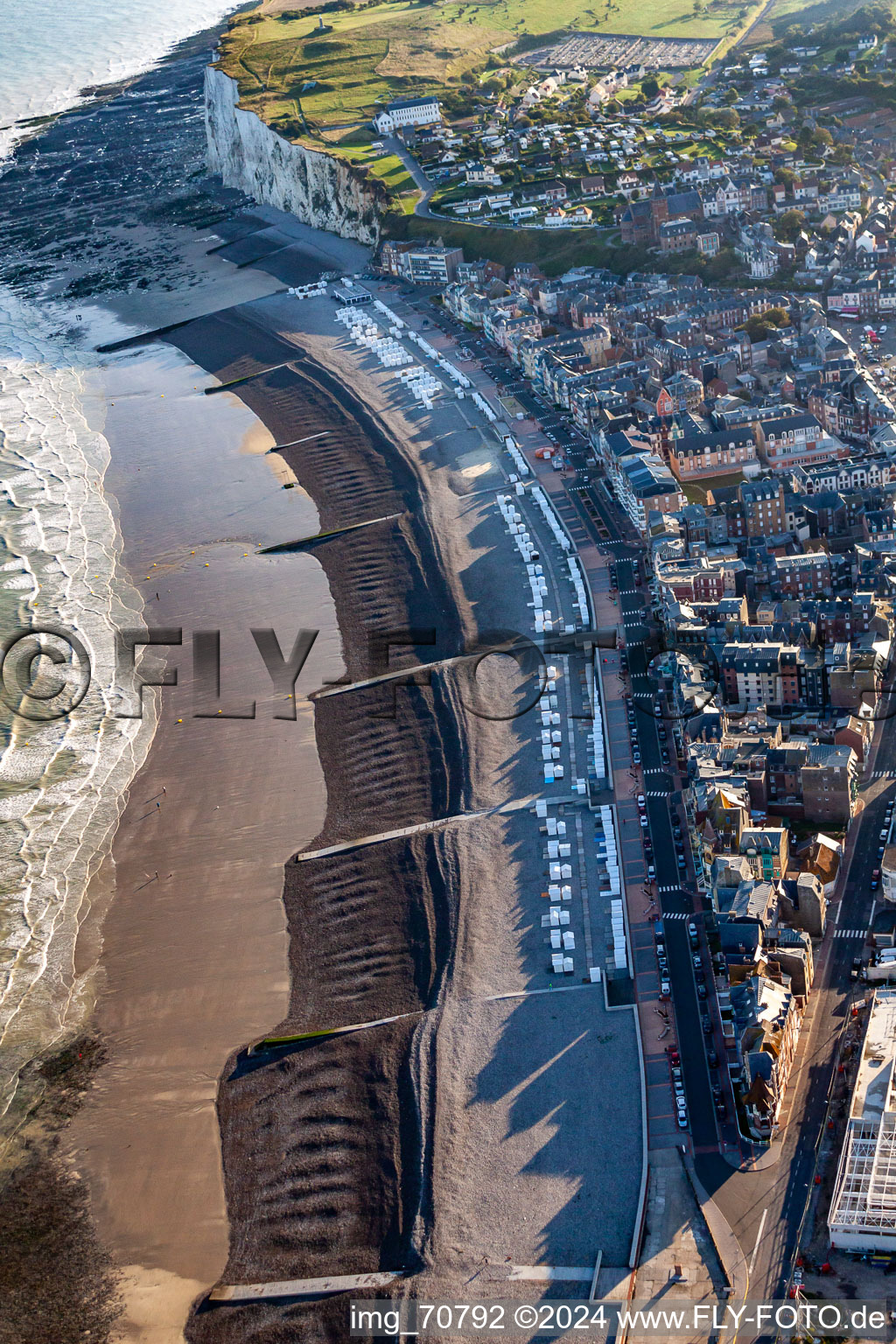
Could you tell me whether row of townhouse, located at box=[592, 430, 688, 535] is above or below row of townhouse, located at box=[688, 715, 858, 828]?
above

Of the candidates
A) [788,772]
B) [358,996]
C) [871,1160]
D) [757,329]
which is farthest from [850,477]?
[871,1160]

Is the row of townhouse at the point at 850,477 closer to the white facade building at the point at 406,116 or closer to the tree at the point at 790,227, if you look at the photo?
the tree at the point at 790,227

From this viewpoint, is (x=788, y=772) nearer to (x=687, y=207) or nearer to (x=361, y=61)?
(x=687, y=207)

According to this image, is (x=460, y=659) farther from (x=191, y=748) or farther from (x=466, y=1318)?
(x=466, y=1318)

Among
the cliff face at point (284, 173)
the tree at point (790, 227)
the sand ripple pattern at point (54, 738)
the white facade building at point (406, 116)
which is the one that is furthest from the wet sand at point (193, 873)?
the white facade building at point (406, 116)

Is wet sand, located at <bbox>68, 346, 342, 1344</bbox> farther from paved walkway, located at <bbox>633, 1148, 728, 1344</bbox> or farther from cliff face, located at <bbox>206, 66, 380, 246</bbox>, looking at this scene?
cliff face, located at <bbox>206, 66, 380, 246</bbox>

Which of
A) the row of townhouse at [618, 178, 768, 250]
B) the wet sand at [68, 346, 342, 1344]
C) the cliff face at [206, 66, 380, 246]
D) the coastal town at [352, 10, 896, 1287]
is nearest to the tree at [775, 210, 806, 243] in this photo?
the coastal town at [352, 10, 896, 1287]
